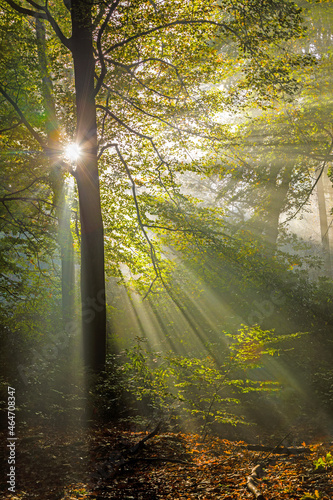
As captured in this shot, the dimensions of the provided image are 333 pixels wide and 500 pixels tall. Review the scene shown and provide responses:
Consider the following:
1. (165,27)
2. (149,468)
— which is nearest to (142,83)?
(165,27)

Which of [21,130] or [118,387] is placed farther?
[21,130]

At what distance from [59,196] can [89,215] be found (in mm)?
3589

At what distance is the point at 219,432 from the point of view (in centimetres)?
680

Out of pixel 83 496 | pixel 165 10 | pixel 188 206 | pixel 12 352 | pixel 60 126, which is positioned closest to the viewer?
pixel 83 496

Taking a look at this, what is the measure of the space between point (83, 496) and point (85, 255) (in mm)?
4419

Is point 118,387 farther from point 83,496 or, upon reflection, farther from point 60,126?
point 60,126

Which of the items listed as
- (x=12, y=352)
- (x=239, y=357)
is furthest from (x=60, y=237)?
(x=239, y=357)

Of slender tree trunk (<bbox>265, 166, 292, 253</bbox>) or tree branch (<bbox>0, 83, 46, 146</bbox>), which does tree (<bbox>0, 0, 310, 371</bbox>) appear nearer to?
tree branch (<bbox>0, 83, 46, 146</bbox>)

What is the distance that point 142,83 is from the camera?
7.38 m

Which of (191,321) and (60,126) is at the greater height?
(60,126)

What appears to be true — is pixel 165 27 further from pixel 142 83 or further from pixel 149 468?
pixel 149 468

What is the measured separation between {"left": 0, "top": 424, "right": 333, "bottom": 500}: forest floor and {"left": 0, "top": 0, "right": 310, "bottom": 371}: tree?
7.39 feet

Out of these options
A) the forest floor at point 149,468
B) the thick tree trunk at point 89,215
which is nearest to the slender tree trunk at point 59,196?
the thick tree trunk at point 89,215

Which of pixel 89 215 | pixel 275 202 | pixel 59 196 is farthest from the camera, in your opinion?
pixel 275 202
